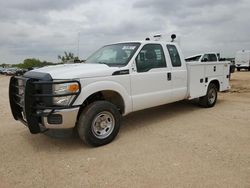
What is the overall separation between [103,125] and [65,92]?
39.9 inches

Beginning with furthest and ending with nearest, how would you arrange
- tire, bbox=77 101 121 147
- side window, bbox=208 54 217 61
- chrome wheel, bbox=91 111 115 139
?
side window, bbox=208 54 217 61
chrome wheel, bbox=91 111 115 139
tire, bbox=77 101 121 147

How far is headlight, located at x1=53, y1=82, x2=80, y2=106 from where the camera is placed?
13.3 ft

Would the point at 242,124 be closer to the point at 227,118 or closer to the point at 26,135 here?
the point at 227,118

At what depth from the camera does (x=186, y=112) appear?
7.04 m

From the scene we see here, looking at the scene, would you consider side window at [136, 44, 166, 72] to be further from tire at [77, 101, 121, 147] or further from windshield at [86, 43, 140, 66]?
tire at [77, 101, 121, 147]

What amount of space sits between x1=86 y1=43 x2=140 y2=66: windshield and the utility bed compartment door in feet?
6.10

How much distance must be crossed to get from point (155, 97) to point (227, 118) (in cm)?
206

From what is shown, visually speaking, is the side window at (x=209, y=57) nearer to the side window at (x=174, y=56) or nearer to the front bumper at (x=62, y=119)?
the side window at (x=174, y=56)

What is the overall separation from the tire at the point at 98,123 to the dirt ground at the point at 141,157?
0.19 meters

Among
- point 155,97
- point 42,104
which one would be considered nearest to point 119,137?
point 155,97

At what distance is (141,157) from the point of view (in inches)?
157

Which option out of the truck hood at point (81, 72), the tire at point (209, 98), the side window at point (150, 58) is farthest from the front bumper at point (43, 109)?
the tire at point (209, 98)

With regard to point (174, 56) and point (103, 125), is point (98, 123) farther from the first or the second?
point (174, 56)

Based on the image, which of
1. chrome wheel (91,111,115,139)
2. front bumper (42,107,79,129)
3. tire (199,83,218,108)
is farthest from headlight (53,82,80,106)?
tire (199,83,218,108)
